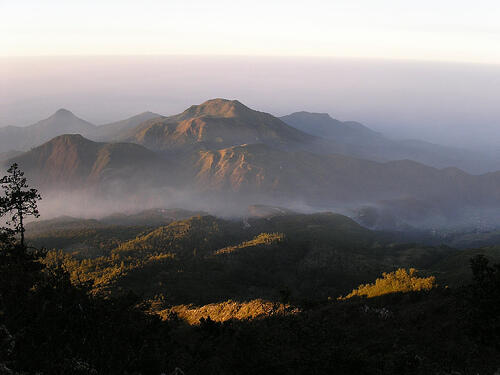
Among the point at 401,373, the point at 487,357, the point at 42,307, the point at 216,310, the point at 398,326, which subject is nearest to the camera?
the point at 42,307

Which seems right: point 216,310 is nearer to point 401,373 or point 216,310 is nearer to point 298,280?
point 401,373

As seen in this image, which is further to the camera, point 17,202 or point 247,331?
point 247,331

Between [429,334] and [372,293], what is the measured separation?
31.8 meters

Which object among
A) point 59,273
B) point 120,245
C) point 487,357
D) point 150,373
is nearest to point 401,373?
point 487,357

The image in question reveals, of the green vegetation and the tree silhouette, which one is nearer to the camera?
the green vegetation

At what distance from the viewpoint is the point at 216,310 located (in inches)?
3287

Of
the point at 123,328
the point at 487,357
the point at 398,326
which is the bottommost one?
the point at 398,326

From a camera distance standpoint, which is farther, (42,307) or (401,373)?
(401,373)

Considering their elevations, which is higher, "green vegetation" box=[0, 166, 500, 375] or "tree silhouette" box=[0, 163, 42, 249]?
"tree silhouette" box=[0, 163, 42, 249]

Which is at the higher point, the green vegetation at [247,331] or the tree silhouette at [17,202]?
the tree silhouette at [17,202]

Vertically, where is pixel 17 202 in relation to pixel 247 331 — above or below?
above

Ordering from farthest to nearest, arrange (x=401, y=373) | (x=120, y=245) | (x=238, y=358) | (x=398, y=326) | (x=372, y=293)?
(x=120, y=245) < (x=372, y=293) < (x=398, y=326) < (x=238, y=358) < (x=401, y=373)

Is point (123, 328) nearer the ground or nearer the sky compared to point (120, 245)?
nearer the sky

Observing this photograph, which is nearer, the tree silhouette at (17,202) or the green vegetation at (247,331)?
the green vegetation at (247,331)
